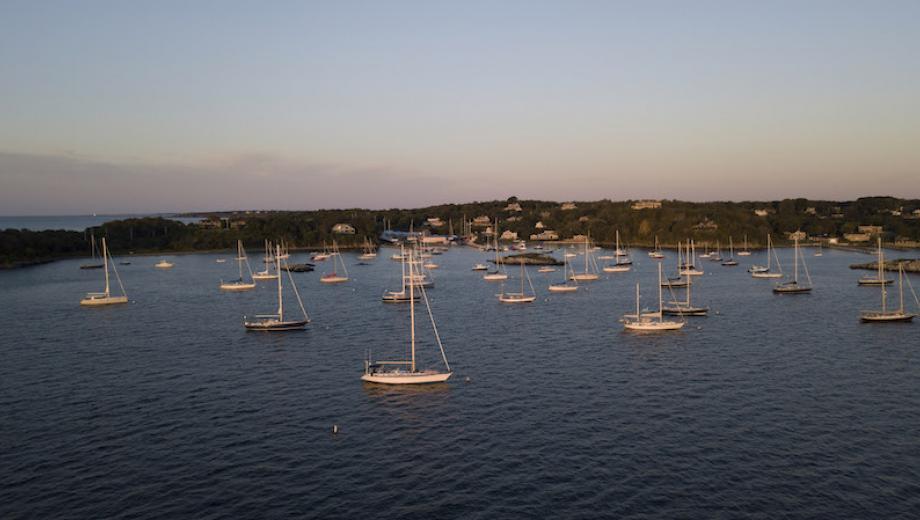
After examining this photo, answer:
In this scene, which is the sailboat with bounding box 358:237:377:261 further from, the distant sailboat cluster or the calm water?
the calm water

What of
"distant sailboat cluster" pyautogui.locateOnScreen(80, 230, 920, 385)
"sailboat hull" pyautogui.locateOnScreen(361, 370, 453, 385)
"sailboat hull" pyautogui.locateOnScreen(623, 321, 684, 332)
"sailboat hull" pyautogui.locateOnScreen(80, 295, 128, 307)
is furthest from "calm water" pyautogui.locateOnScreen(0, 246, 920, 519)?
"sailboat hull" pyautogui.locateOnScreen(80, 295, 128, 307)

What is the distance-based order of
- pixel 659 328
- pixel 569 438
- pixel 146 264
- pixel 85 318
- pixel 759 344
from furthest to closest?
1. pixel 146 264
2. pixel 85 318
3. pixel 659 328
4. pixel 759 344
5. pixel 569 438

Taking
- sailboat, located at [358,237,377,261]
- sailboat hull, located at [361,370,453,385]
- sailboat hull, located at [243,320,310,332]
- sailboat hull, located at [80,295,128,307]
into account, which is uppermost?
sailboat, located at [358,237,377,261]

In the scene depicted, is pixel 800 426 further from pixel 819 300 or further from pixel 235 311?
pixel 235 311

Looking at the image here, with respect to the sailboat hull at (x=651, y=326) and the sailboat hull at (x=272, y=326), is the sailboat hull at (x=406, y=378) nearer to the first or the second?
the sailboat hull at (x=272, y=326)

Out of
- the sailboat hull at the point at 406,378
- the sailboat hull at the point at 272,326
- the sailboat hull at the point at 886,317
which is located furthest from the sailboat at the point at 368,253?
the sailboat hull at the point at 406,378

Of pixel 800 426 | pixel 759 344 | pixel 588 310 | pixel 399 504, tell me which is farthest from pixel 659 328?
pixel 399 504
